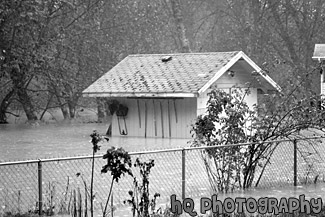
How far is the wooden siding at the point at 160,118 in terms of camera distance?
32875 millimetres

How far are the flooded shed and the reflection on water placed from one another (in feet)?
3.61

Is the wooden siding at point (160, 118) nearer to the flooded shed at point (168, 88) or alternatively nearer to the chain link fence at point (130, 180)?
Answer: the flooded shed at point (168, 88)

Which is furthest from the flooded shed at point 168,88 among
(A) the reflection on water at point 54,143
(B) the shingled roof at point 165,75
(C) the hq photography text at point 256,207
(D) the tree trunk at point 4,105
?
(C) the hq photography text at point 256,207

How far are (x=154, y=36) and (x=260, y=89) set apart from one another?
60.6 ft

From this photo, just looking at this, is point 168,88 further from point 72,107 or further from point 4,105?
point 72,107

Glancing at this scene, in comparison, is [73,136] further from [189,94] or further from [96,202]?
[96,202]

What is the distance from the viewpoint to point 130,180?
56.9 feet

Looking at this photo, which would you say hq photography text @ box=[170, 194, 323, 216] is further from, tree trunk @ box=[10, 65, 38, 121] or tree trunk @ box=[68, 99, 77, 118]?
tree trunk @ box=[68, 99, 77, 118]

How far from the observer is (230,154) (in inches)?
590

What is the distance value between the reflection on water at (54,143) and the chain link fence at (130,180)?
479 centimetres

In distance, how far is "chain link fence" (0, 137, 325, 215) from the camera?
13484 millimetres

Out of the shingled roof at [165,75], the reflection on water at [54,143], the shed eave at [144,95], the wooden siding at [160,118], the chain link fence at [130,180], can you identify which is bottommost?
the chain link fence at [130,180]

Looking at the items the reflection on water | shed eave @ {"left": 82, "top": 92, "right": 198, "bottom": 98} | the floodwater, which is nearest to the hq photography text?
the floodwater

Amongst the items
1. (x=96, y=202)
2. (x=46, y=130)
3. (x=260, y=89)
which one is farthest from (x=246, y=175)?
(x=46, y=130)
